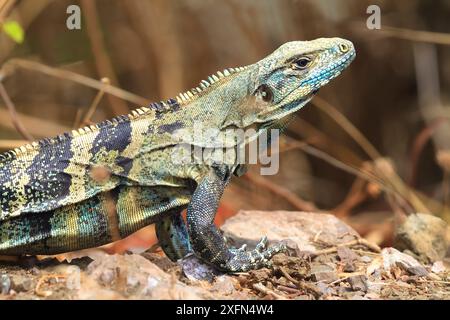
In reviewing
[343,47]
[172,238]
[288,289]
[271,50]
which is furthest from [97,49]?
[288,289]

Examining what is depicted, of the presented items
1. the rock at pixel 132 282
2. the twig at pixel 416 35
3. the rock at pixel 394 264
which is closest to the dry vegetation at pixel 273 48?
the twig at pixel 416 35

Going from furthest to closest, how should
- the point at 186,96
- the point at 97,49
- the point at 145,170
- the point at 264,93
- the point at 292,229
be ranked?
the point at 97,49 → the point at 292,229 → the point at 186,96 → the point at 264,93 → the point at 145,170

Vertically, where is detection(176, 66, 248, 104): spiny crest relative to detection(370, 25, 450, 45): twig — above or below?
below

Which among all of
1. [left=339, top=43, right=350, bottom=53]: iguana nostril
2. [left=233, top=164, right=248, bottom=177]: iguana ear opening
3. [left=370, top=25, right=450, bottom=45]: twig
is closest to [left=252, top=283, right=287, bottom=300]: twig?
[left=233, top=164, right=248, bottom=177]: iguana ear opening

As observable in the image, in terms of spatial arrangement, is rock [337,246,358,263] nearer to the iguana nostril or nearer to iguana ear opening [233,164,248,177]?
iguana ear opening [233,164,248,177]

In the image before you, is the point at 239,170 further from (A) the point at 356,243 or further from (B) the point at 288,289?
(A) the point at 356,243
